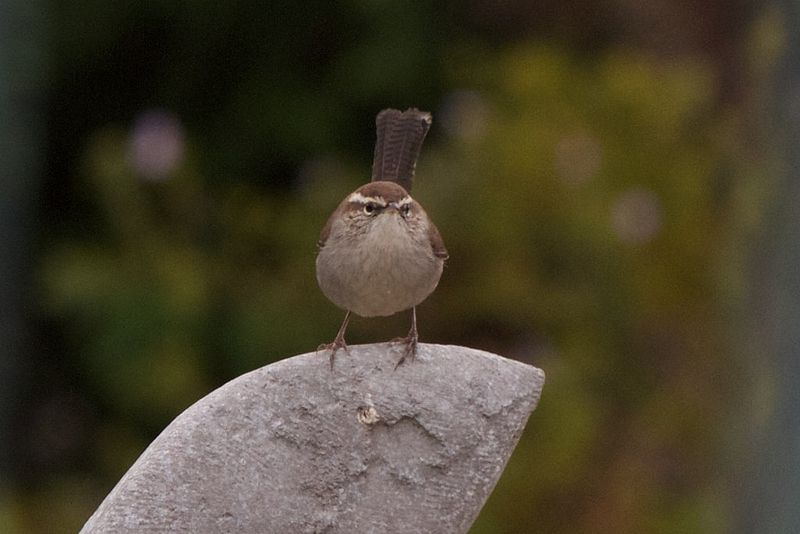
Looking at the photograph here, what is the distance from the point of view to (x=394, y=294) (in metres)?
3.38

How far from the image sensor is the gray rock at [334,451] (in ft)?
9.99

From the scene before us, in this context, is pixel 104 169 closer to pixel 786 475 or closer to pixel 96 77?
pixel 96 77

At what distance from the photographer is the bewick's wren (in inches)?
133

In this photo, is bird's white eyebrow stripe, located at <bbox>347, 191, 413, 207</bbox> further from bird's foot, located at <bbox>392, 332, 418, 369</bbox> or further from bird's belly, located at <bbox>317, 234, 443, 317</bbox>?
bird's foot, located at <bbox>392, 332, 418, 369</bbox>

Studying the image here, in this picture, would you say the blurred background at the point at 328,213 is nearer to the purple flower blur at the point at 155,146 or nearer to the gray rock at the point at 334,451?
the purple flower blur at the point at 155,146

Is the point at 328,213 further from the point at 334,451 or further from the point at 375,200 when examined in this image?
the point at 334,451

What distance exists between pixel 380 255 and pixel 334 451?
49cm

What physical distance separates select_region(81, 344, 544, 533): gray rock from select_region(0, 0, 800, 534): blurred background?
2.31 meters

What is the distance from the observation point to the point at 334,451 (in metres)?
3.15

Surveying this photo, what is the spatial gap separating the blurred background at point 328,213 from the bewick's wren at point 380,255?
215cm

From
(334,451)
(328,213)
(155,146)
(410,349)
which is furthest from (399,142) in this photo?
(155,146)

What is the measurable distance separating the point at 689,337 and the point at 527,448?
94 cm

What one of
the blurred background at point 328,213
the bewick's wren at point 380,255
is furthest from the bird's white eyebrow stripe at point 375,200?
the blurred background at point 328,213

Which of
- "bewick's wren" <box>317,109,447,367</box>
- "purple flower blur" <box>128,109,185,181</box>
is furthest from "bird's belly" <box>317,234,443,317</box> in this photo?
"purple flower blur" <box>128,109,185,181</box>
